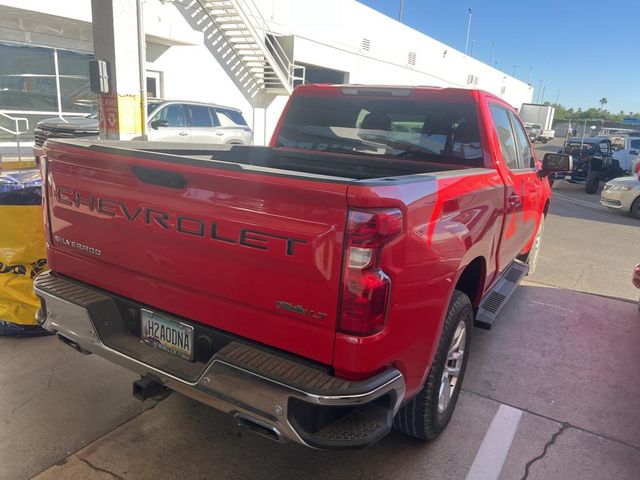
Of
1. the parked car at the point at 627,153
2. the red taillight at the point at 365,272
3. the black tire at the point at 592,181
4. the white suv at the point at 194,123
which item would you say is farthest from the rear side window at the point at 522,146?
the parked car at the point at 627,153

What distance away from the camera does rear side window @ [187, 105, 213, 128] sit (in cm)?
1130

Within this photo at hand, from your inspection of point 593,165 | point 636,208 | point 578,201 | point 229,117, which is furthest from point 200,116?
point 593,165

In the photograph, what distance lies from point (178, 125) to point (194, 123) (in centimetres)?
48

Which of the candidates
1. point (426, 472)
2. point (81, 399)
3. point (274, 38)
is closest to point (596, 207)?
point (274, 38)

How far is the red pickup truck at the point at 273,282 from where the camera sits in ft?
6.20

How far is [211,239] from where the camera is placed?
211 centimetres

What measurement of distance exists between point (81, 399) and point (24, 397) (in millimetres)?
360

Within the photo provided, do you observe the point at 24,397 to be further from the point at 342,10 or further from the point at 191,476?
the point at 342,10

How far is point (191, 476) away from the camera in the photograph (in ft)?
8.35

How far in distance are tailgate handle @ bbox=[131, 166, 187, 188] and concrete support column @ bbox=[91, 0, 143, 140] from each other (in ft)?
16.0

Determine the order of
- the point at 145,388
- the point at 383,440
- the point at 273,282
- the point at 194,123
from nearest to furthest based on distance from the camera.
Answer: the point at 273,282
the point at 145,388
the point at 383,440
the point at 194,123

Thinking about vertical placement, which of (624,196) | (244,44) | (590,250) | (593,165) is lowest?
(590,250)

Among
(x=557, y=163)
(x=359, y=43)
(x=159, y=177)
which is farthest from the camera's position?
(x=359, y=43)

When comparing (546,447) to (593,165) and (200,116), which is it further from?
(593,165)
